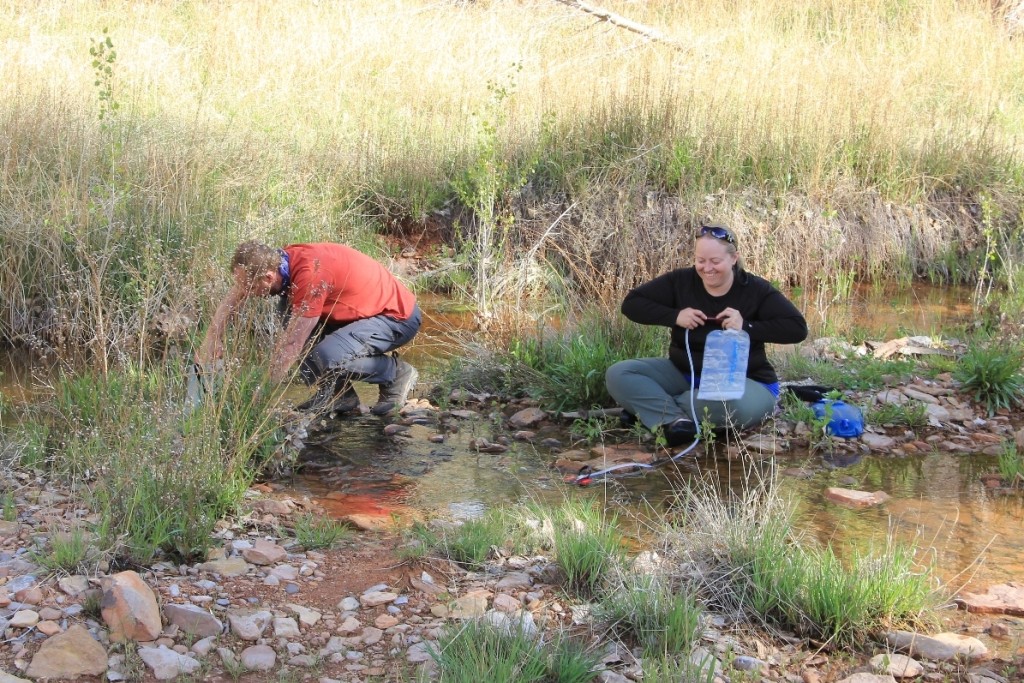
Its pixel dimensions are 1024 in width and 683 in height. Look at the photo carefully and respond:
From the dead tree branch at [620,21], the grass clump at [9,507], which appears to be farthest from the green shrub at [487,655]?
the dead tree branch at [620,21]

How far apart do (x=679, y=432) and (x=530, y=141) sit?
16.7 feet

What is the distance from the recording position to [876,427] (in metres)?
5.86

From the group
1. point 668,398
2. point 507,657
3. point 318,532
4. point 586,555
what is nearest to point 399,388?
point 668,398

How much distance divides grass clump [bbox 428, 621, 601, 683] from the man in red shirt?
7.91ft

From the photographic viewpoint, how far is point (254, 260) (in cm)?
529

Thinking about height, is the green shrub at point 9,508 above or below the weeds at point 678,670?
below

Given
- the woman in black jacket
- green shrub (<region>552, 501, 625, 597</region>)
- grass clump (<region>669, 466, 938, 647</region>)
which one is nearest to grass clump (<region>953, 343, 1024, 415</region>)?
the woman in black jacket

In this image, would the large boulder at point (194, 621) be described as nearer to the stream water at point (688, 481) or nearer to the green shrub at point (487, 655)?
the green shrub at point (487, 655)

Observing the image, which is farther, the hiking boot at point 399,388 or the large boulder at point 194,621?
the hiking boot at point 399,388

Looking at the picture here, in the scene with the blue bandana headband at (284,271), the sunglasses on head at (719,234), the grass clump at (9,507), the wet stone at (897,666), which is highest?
the sunglasses on head at (719,234)

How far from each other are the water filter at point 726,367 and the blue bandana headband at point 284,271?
2.28 metres

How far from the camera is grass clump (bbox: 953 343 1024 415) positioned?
20.0 feet

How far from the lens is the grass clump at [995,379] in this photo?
6105 millimetres

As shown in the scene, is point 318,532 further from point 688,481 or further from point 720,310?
point 720,310
